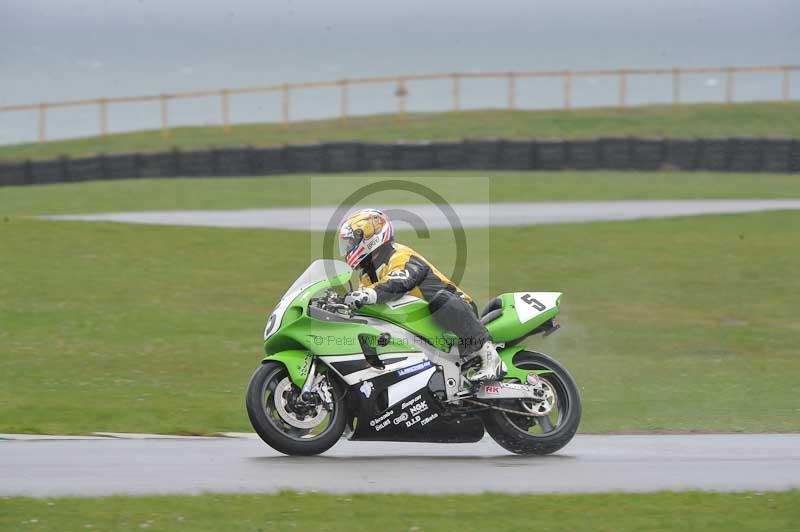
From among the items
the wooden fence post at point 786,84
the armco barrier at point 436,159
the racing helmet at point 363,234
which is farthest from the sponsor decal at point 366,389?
the wooden fence post at point 786,84


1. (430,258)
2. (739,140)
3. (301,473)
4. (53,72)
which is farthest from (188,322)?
(53,72)

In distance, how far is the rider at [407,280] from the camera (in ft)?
28.4

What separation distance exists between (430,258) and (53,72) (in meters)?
107

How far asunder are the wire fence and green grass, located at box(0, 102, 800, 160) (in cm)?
70

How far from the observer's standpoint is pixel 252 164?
105 feet

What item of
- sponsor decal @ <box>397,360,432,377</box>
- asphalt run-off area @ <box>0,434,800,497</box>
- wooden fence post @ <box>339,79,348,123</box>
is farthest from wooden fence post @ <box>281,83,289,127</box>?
sponsor decal @ <box>397,360,432,377</box>

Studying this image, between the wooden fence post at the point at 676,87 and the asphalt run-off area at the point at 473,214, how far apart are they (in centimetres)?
1673

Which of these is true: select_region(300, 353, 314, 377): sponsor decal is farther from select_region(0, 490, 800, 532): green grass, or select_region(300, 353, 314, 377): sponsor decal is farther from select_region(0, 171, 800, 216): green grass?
select_region(0, 171, 800, 216): green grass

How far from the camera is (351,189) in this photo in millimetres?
29734

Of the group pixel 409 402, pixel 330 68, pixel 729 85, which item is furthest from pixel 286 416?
pixel 330 68

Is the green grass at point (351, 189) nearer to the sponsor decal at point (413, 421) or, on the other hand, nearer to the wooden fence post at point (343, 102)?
the wooden fence post at point (343, 102)

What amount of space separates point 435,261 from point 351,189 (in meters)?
10.7

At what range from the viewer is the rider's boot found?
8.80 m

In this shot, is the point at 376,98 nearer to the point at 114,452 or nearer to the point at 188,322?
the point at 188,322
